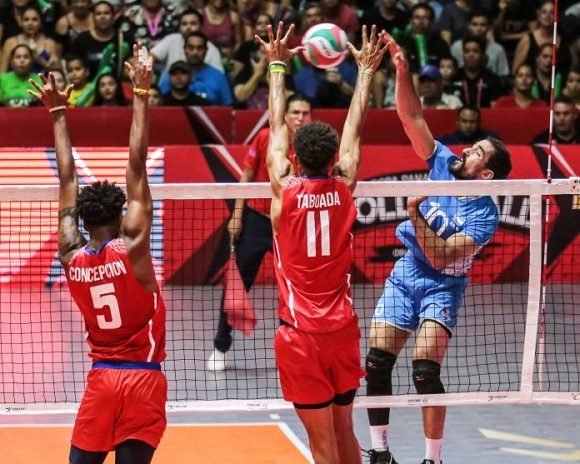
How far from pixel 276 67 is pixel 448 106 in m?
9.43

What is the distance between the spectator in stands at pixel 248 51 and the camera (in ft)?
56.5

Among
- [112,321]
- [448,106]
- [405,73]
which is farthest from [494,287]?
[112,321]

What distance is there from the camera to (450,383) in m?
11.2

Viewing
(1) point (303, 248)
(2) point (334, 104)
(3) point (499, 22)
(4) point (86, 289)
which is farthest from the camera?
(3) point (499, 22)

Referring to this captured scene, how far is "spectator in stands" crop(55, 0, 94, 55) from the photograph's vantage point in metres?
17.5

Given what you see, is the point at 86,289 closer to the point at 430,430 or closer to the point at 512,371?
the point at 430,430

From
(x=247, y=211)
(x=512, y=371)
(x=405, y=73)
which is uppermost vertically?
(x=405, y=73)

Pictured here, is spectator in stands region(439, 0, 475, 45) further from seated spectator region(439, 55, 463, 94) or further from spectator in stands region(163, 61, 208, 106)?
spectator in stands region(163, 61, 208, 106)

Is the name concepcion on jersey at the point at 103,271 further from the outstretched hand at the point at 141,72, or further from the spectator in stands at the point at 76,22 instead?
the spectator in stands at the point at 76,22

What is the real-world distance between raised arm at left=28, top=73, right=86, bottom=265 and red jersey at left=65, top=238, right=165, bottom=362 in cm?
15

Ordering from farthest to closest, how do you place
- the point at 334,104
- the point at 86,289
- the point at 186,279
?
the point at 334,104 < the point at 186,279 < the point at 86,289

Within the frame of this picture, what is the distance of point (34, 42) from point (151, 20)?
164cm

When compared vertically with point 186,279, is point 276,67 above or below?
above

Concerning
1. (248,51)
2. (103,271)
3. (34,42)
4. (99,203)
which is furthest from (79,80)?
(103,271)
